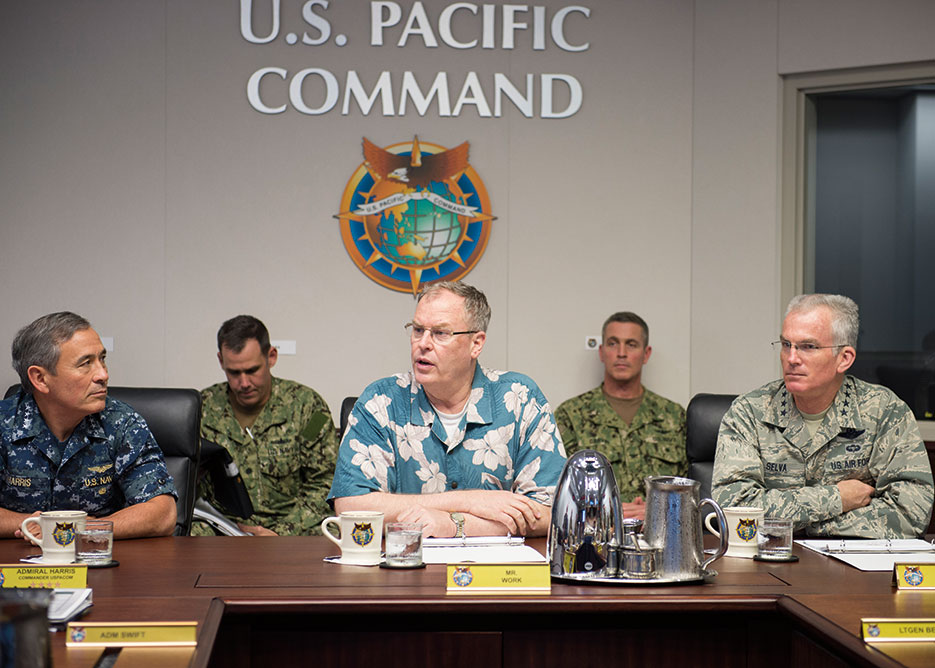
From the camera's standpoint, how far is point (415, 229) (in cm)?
453

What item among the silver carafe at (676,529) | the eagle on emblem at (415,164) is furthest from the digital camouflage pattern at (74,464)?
the eagle on emblem at (415,164)

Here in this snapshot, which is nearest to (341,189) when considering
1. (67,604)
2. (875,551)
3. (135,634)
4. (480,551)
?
(480,551)

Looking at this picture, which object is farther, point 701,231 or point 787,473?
point 701,231

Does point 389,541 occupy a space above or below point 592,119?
below

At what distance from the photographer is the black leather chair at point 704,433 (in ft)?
9.50

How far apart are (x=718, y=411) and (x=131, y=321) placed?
108 inches

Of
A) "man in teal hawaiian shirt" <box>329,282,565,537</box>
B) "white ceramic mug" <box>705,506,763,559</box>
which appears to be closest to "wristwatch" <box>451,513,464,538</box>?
"man in teal hawaiian shirt" <box>329,282,565,537</box>

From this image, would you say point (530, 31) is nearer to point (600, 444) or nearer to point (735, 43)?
point (735, 43)

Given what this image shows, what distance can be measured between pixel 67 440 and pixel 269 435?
4.74ft

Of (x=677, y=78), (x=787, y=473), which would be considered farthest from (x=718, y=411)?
(x=677, y=78)

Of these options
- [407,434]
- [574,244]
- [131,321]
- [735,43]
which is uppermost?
[735,43]

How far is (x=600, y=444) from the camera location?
4211 mm

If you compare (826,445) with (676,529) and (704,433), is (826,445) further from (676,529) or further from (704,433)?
(676,529)

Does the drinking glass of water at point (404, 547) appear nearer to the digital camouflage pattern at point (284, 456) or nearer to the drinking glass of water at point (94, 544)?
the drinking glass of water at point (94, 544)
